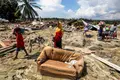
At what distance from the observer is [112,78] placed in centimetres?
618

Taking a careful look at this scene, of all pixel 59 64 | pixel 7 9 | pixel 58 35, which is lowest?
pixel 59 64

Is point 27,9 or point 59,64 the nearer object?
point 59,64

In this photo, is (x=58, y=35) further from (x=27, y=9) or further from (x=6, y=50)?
(x=27, y=9)

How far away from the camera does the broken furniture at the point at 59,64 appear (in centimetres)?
568

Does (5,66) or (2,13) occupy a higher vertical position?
(2,13)

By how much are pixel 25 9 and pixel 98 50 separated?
27399 mm

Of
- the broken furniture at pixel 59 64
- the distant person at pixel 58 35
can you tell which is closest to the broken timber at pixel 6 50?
the distant person at pixel 58 35

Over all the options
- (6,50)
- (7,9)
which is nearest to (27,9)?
(7,9)

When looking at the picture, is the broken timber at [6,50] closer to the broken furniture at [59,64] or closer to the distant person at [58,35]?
the distant person at [58,35]

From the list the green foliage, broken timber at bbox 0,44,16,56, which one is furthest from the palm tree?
broken timber at bbox 0,44,16,56

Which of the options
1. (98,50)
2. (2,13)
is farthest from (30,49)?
(2,13)

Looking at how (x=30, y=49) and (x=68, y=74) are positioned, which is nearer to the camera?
(x=68, y=74)

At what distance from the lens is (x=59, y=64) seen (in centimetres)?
620

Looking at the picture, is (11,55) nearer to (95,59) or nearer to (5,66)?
(5,66)
